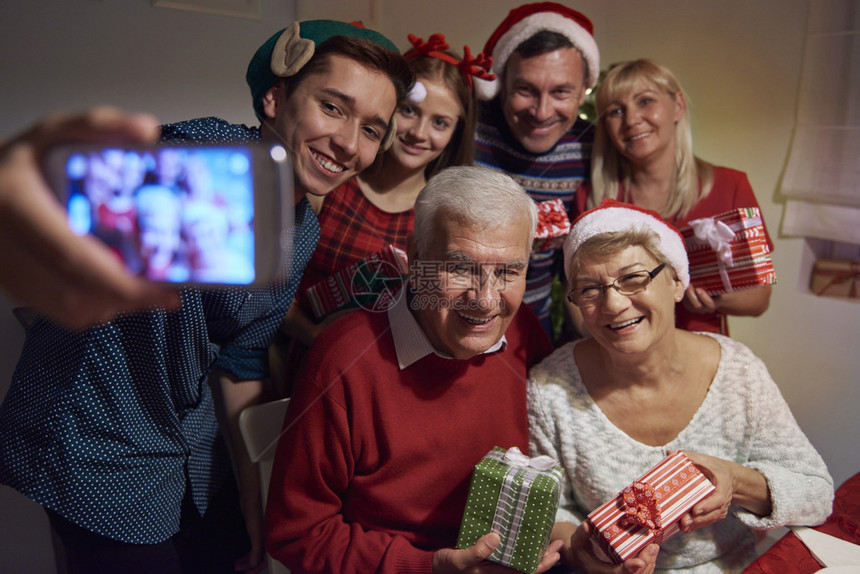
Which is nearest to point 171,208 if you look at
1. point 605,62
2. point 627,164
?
point 627,164

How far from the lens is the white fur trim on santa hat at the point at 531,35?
170cm

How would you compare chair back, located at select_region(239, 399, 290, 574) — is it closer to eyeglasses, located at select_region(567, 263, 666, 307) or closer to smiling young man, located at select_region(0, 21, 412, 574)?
smiling young man, located at select_region(0, 21, 412, 574)

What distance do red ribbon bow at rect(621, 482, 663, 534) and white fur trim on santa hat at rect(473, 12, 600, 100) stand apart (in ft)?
4.01

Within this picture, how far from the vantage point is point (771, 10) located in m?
2.05

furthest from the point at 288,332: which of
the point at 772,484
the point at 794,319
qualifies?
the point at 794,319

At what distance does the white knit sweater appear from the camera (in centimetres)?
120

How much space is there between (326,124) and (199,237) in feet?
2.29

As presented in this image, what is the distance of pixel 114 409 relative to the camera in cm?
102

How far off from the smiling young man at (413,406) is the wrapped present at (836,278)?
64.1 inches

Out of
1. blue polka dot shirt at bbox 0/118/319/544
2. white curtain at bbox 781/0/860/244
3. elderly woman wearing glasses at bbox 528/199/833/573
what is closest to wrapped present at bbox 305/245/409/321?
blue polka dot shirt at bbox 0/118/319/544

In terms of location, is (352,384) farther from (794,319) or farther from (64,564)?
(794,319)

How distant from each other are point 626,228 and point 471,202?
0.37 m

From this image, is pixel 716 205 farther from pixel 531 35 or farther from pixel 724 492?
pixel 724 492

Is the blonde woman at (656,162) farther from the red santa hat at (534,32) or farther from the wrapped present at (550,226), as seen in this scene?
the wrapped present at (550,226)
